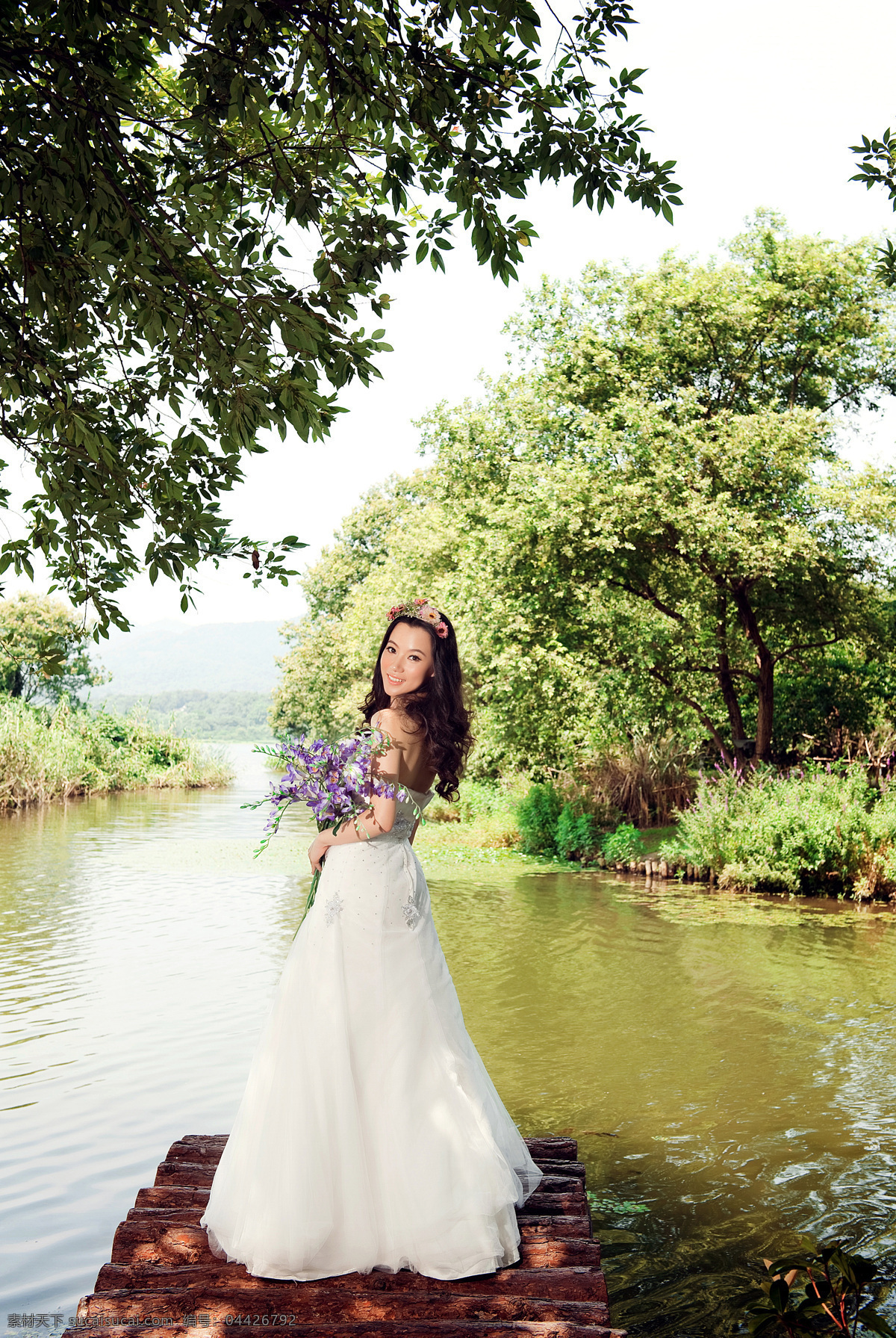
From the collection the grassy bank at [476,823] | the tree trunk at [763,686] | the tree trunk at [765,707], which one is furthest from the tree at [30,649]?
the tree trunk at [765,707]

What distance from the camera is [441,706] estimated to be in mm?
4332

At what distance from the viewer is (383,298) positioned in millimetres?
5250

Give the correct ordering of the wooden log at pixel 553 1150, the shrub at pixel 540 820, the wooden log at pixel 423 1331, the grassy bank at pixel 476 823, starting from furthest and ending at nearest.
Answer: the grassy bank at pixel 476 823
the shrub at pixel 540 820
the wooden log at pixel 553 1150
the wooden log at pixel 423 1331

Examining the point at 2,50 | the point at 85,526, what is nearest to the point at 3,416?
the point at 85,526

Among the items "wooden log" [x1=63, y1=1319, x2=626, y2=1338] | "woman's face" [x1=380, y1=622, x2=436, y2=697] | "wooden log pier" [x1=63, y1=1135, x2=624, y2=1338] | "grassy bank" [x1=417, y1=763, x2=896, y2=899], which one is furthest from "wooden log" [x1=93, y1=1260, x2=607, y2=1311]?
"grassy bank" [x1=417, y1=763, x2=896, y2=899]

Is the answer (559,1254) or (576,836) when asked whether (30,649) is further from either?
(559,1254)

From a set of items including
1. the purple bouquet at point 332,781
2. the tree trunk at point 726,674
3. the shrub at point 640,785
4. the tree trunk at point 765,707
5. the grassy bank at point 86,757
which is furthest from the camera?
the grassy bank at point 86,757

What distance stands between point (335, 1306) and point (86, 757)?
3330 centimetres

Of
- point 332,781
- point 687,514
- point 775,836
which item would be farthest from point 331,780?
point 687,514

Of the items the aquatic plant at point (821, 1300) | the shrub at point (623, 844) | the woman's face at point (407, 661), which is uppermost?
the woman's face at point (407, 661)

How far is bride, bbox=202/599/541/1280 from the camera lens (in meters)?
3.73

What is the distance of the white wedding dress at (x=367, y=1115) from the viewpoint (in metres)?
3.72

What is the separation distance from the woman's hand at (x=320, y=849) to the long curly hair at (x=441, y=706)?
52cm

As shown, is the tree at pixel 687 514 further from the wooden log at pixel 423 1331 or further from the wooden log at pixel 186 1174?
the wooden log at pixel 423 1331
